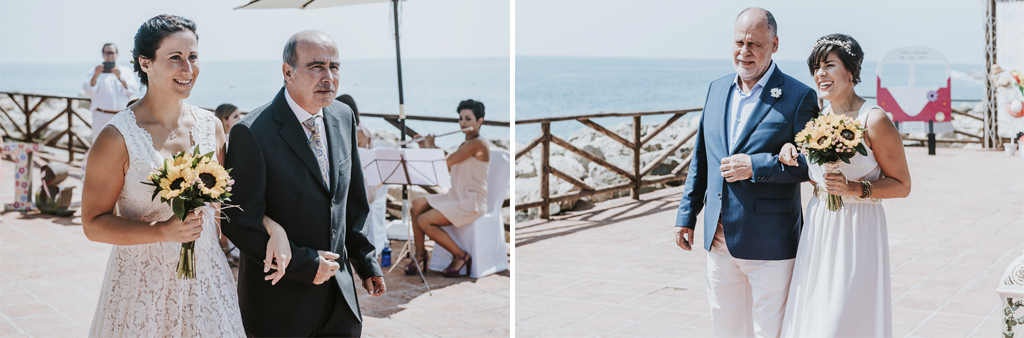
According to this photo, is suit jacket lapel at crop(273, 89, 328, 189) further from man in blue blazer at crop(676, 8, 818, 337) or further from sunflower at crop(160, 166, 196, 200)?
man in blue blazer at crop(676, 8, 818, 337)

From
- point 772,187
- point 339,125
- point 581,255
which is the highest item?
point 339,125

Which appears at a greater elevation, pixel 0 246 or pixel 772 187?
pixel 772 187

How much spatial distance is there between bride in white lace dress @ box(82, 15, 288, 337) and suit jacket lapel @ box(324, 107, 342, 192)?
0.90 feet

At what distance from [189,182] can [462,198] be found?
13.6 ft

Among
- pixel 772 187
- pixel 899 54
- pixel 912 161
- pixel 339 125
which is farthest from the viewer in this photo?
pixel 899 54

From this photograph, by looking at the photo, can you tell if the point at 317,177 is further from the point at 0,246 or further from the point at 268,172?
the point at 0,246

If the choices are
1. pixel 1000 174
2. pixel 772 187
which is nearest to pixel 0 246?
pixel 772 187

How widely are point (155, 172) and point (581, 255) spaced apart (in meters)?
4.84

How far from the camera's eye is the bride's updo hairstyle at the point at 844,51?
2.82 meters

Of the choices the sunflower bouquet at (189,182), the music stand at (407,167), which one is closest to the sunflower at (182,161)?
the sunflower bouquet at (189,182)

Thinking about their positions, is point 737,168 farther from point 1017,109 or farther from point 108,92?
point 108,92

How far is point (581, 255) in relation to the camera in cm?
668

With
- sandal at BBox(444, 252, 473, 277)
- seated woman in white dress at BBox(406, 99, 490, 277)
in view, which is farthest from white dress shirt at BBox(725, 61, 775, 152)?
sandal at BBox(444, 252, 473, 277)

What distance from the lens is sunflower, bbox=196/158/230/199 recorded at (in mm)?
2086
